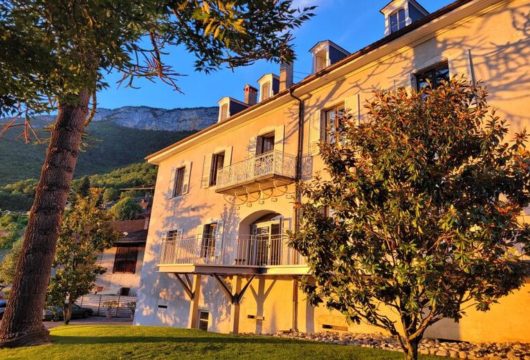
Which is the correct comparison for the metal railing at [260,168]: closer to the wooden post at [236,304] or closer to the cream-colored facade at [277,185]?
the cream-colored facade at [277,185]

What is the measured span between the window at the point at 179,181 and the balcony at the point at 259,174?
5.01 m

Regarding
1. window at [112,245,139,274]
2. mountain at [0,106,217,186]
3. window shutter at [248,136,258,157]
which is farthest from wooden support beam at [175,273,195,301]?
mountain at [0,106,217,186]

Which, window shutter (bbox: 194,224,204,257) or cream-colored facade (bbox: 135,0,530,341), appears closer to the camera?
cream-colored facade (bbox: 135,0,530,341)

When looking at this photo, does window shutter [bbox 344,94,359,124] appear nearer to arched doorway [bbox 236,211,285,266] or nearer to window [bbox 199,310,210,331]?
arched doorway [bbox 236,211,285,266]

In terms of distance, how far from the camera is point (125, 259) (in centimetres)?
3053

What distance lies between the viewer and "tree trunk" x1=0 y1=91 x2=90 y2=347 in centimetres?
831

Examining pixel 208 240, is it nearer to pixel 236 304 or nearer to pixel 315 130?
pixel 236 304

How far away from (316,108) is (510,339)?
8.21m

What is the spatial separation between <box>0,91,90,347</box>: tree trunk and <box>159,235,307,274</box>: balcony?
14.2 ft

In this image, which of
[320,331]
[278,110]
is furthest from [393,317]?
[278,110]

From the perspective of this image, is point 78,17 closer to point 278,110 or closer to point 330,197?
point 330,197

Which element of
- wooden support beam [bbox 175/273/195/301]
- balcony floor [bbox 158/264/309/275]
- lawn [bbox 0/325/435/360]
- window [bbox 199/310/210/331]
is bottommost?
lawn [bbox 0/325/435/360]

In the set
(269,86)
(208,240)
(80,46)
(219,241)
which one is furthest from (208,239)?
(80,46)

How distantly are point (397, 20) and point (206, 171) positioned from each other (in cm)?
950
